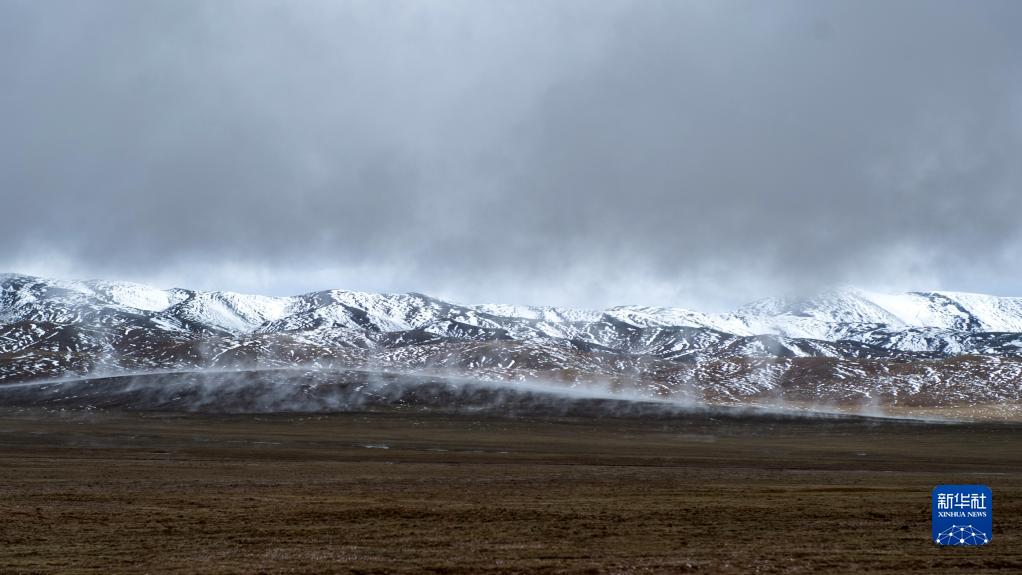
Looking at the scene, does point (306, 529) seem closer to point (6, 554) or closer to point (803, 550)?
point (6, 554)

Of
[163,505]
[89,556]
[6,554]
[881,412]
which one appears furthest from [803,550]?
[881,412]

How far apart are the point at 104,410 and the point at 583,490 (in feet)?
397

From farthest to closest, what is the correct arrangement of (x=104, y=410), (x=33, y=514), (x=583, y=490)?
(x=104, y=410), (x=583, y=490), (x=33, y=514)

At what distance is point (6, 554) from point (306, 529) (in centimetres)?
749

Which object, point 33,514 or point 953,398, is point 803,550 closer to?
point 33,514

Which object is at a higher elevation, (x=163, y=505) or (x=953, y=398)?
(x=953, y=398)

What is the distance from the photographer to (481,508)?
2744 cm

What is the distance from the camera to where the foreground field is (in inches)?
727

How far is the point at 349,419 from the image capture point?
115m

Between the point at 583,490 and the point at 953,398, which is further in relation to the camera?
the point at 953,398

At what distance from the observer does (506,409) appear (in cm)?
14125

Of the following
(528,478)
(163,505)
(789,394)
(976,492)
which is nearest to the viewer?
(976,492)

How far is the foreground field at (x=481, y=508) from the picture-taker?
18469 millimetres

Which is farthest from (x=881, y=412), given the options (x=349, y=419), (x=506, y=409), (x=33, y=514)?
(x=33, y=514)
